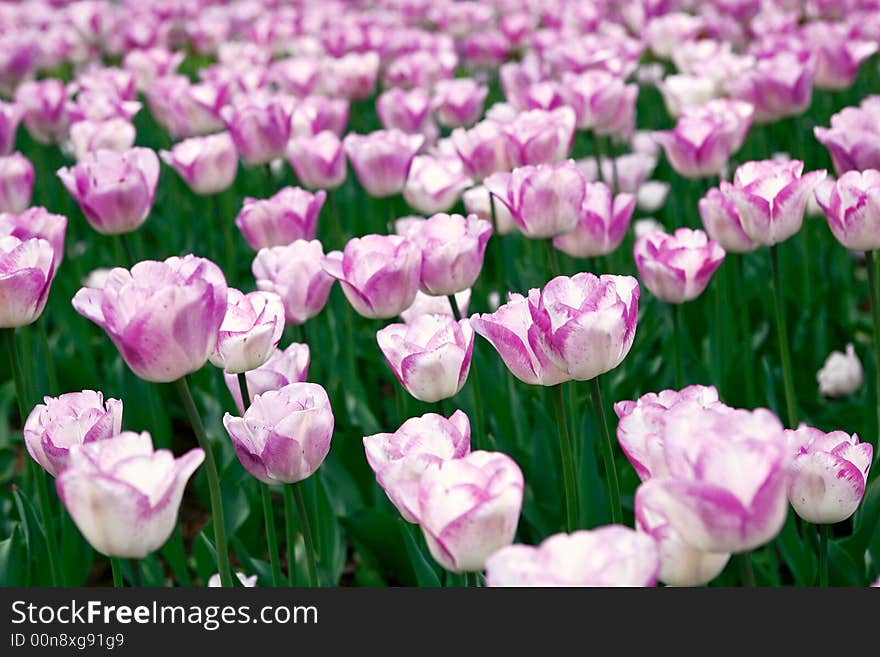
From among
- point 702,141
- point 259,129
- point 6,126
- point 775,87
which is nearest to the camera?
point 702,141

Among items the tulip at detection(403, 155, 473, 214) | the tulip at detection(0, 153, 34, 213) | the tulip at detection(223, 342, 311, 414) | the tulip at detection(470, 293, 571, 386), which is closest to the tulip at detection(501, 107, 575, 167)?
the tulip at detection(403, 155, 473, 214)

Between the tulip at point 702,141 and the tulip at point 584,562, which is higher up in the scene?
the tulip at point 584,562

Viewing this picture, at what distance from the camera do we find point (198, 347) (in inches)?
55.4

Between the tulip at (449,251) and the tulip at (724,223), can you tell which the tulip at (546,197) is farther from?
the tulip at (724,223)

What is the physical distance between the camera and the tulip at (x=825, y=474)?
1.44 metres

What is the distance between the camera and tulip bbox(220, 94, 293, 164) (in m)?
2.99

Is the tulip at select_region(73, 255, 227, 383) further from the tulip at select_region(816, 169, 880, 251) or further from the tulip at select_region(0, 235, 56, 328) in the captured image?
the tulip at select_region(816, 169, 880, 251)

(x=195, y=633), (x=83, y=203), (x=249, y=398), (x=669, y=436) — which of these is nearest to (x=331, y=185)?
(x=83, y=203)

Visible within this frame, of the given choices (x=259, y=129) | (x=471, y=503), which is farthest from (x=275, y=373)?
(x=259, y=129)

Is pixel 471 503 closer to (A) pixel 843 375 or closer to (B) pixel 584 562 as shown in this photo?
(B) pixel 584 562

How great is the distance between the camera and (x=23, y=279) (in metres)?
1.75

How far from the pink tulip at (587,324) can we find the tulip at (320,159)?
1418 mm

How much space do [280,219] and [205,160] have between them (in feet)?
1.90

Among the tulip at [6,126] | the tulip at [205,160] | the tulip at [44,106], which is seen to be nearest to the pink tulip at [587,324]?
the tulip at [205,160]
